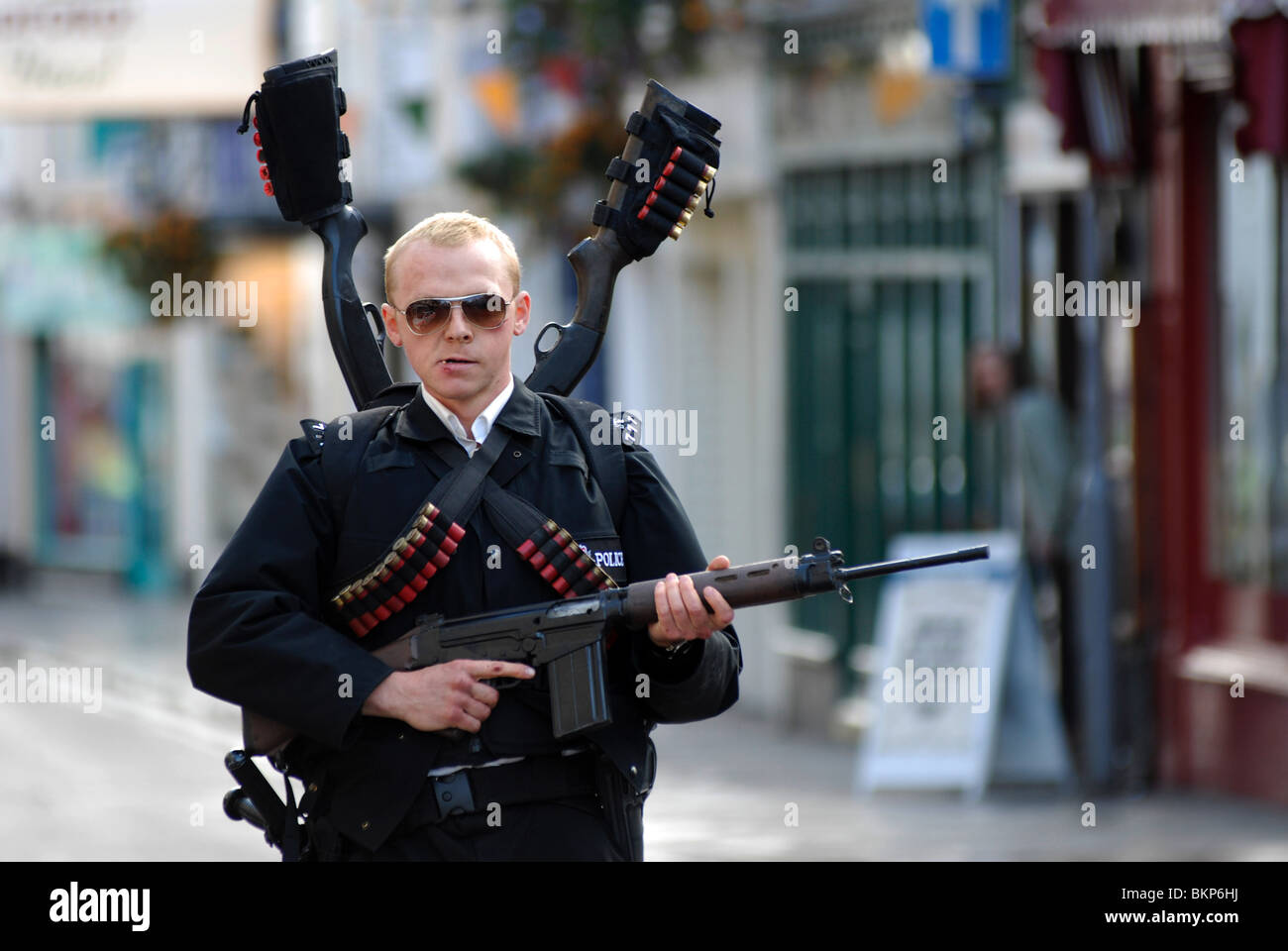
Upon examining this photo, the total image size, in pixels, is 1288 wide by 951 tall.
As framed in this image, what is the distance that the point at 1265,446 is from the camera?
39.8 ft

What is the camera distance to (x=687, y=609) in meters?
4.16

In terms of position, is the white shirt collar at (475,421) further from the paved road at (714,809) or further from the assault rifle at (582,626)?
the paved road at (714,809)

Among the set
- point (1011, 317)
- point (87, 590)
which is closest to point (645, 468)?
point (1011, 317)

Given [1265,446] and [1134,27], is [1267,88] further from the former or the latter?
[1265,446]

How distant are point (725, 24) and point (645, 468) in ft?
38.6

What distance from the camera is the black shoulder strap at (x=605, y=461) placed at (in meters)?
4.45

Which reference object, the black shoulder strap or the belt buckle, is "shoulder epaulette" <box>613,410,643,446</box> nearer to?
the black shoulder strap

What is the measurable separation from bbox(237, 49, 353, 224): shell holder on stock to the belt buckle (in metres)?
1.27

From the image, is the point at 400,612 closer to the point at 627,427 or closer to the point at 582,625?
the point at 582,625

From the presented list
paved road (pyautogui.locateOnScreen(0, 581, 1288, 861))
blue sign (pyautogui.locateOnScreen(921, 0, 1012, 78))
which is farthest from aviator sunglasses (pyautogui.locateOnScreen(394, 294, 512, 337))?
Answer: blue sign (pyautogui.locateOnScreen(921, 0, 1012, 78))

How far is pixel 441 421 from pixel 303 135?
0.80m

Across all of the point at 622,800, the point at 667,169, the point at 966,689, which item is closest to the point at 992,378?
the point at 966,689

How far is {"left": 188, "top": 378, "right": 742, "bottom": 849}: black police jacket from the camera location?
4.23 meters

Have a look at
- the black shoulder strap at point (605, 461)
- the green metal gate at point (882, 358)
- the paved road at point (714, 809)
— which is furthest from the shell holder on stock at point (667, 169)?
the green metal gate at point (882, 358)
